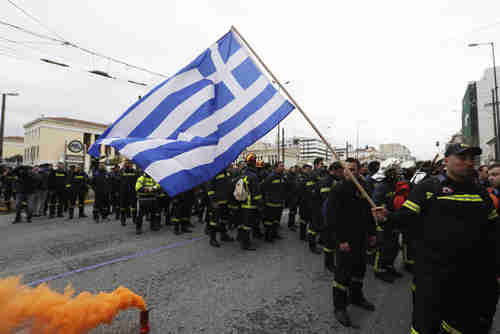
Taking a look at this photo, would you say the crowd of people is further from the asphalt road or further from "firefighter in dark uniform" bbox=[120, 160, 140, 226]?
"firefighter in dark uniform" bbox=[120, 160, 140, 226]

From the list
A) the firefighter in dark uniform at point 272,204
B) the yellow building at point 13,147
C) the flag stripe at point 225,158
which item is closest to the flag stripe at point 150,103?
the flag stripe at point 225,158

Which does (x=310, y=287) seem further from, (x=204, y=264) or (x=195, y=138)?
(x=195, y=138)

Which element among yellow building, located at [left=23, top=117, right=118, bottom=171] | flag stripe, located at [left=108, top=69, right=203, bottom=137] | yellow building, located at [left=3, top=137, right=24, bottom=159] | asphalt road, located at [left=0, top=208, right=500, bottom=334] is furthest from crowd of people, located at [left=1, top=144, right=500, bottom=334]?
yellow building, located at [left=3, top=137, right=24, bottom=159]

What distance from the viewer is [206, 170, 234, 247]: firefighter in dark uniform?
6121 mm

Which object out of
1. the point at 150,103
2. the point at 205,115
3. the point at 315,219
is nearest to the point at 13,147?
the point at 150,103

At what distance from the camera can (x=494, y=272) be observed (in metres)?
2.03

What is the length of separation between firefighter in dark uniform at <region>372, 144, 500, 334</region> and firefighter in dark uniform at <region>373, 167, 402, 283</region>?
2.33 metres

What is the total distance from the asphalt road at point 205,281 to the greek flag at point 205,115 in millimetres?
1575

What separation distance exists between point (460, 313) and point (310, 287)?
220 cm

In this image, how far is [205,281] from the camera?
13.3ft

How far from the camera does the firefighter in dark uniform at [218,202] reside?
6121mm

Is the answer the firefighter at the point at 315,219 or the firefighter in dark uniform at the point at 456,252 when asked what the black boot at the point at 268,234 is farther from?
the firefighter in dark uniform at the point at 456,252

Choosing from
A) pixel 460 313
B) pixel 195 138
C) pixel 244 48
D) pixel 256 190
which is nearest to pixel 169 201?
pixel 256 190

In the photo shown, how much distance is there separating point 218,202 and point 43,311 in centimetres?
432
